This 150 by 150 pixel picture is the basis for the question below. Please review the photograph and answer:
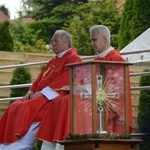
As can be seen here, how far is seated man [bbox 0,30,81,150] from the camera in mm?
8391

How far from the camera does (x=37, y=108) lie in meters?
8.40

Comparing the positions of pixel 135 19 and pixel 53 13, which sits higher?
pixel 53 13

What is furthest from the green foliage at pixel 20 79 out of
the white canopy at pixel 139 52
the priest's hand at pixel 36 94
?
the priest's hand at pixel 36 94

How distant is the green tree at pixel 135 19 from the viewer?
15.3 m

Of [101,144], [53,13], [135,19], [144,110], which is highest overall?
[53,13]

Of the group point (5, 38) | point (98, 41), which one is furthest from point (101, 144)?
point (5, 38)

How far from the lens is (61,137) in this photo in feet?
26.3

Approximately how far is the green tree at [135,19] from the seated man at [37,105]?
667cm

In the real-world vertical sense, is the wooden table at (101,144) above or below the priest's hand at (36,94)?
below

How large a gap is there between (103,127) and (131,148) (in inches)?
12.4

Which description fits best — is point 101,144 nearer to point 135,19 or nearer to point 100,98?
point 100,98

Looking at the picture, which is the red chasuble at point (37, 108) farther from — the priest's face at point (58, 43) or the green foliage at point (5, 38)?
the green foliage at point (5, 38)

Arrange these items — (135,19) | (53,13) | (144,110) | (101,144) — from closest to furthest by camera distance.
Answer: (101,144) < (144,110) < (135,19) < (53,13)

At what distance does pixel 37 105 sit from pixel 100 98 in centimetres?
140
